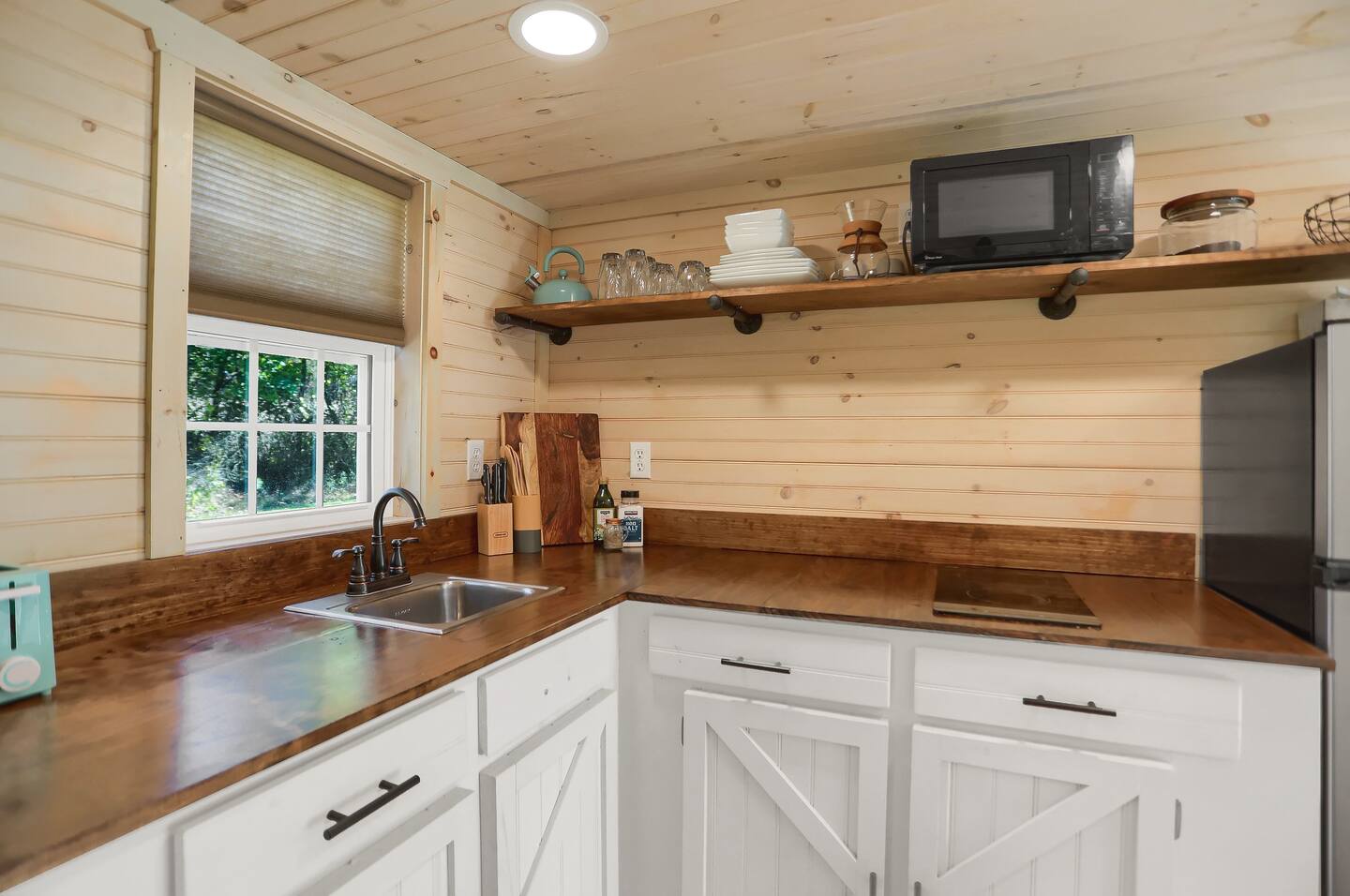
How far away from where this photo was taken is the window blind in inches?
60.9

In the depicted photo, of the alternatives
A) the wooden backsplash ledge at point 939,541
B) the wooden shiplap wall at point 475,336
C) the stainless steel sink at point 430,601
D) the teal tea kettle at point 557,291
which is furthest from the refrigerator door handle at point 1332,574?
the wooden shiplap wall at point 475,336

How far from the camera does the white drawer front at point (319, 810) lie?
83cm

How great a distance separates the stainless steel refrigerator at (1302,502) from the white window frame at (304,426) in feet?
7.26

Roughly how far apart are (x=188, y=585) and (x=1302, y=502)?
2301 millimetres

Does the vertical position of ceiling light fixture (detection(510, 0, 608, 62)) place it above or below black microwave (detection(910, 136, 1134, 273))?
above

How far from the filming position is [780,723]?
5.24ft

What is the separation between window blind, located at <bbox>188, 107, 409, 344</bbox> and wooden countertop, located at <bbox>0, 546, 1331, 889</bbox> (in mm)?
725

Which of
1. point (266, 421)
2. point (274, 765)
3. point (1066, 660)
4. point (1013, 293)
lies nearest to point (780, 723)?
point (1066, 660)

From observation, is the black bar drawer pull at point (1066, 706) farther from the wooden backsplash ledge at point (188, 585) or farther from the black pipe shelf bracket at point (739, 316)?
the wooden backsplash ledge at point (188, 585)

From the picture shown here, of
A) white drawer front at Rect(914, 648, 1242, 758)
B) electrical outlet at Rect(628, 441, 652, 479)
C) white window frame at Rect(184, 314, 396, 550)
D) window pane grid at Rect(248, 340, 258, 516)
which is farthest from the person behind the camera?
electrical outlet at Rect(628, 441, 652, 479)

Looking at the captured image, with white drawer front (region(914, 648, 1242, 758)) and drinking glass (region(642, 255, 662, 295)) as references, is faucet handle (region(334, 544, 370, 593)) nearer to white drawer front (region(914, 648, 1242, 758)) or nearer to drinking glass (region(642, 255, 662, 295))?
drinking glass (region(642, 255, 662, 295))

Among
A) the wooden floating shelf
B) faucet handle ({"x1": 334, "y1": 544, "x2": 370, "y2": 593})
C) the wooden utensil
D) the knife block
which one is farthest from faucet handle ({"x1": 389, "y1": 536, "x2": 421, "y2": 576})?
the wooden floating shelf

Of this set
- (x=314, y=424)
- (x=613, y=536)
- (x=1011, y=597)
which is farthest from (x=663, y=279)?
(x=1011, y=597)

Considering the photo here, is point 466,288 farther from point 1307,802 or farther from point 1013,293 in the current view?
point 1307,802
